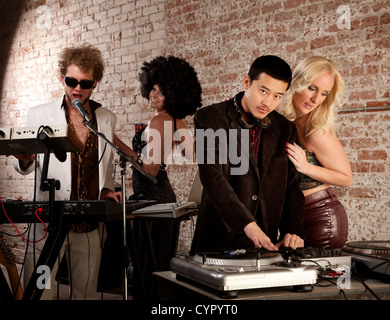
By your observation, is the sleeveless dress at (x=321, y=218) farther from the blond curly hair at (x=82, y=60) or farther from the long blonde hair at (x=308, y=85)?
the blond curly hair at (x=82, y=60)

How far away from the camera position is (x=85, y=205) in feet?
7.09

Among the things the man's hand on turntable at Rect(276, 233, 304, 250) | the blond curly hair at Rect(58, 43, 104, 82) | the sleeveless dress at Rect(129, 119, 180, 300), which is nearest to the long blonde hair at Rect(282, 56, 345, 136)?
the man's hand on turntable at Rect(276, 233, 304, 250)

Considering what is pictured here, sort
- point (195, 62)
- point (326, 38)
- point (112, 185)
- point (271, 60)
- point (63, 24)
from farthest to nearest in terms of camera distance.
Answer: point (63, 24)
point (195, 62)
point (326, 38)
point (112, 185)
point (271, 60)

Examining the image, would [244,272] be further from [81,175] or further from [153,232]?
[153,232]

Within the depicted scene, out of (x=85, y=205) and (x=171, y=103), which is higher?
(x=171, y=103)

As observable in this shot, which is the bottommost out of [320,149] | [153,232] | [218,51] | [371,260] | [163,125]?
[153,232]

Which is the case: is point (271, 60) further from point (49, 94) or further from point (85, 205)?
point (49, 94)

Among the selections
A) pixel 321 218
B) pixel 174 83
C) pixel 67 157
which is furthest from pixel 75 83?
pixel 321 218

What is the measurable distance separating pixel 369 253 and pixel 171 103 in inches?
86.9

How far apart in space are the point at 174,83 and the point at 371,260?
2.48 meters

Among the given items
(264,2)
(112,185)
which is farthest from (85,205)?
(264,2)

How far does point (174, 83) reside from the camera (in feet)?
11.8
